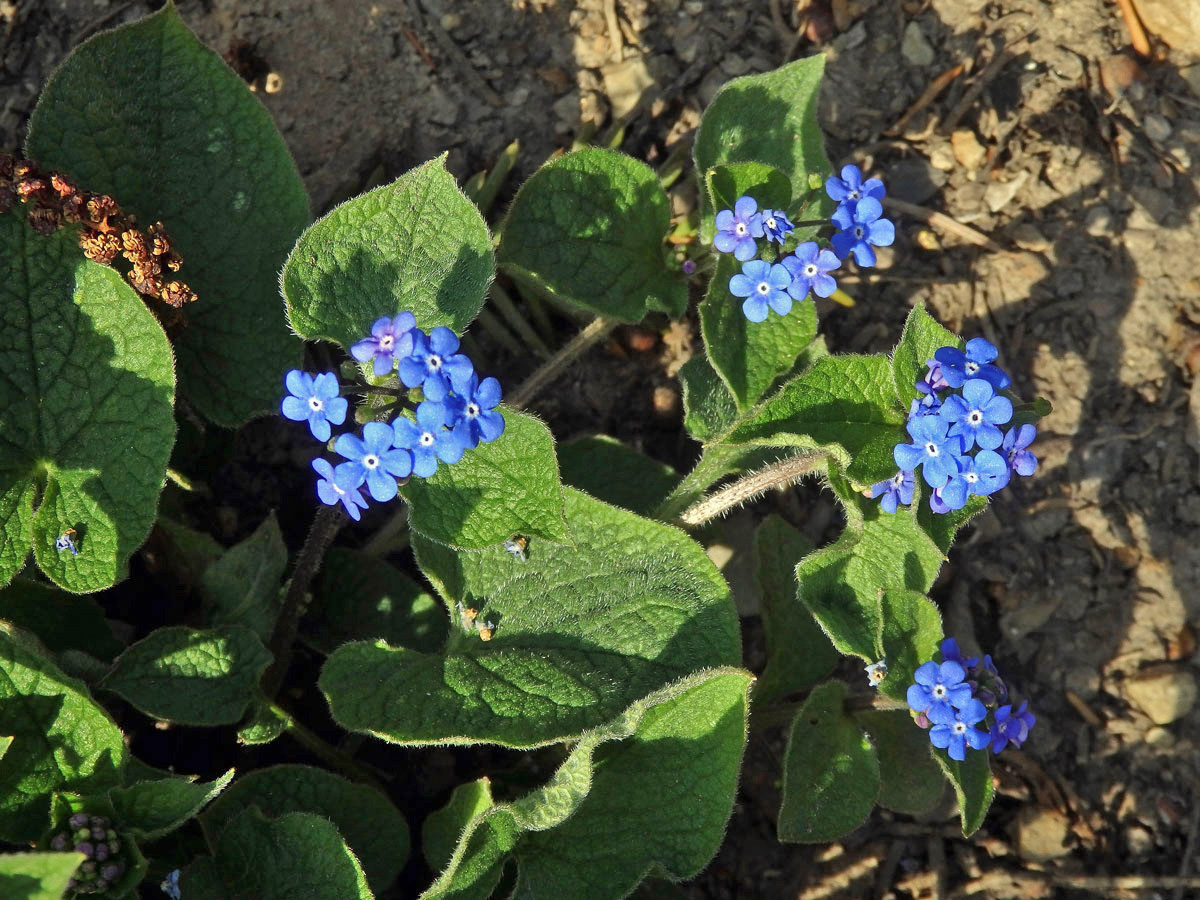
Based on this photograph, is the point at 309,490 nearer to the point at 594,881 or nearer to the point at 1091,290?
the point at 594,881

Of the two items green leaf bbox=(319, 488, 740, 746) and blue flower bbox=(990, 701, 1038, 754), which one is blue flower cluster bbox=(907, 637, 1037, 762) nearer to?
blue flower bbox=(990, 701, 1038, 754)

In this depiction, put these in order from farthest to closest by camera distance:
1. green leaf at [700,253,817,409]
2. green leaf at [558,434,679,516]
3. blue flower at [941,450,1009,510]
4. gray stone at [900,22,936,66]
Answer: gray stone at [900,22,936,66]
green leaf at [558,434,679,516]
green leaf at [700,253,817,409]
blue flower at [941,450,1009,510]

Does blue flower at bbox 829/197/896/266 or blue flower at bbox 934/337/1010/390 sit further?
blue flower at bbox 829/197/896/266

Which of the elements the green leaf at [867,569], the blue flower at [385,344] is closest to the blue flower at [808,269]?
the green leaf at [867,569]

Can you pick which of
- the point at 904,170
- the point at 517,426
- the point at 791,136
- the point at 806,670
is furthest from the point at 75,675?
the point at 904,170

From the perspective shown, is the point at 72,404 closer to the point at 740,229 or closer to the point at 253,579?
the point at 253,579

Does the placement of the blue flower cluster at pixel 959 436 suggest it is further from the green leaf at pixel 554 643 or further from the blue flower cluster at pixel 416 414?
the blue flower cluster at pixel 416 414

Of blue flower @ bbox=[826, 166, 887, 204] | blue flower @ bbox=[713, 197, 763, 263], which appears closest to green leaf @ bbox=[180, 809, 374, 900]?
blue flower @ bbox=[713, 197, 763, 263]
